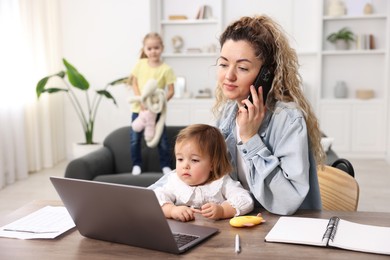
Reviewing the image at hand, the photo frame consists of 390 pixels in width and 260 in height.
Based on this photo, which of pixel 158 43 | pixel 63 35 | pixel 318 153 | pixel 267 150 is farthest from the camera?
pixel 63 35

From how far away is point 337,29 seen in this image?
6.78 meters

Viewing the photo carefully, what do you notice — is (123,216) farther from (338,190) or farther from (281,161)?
(338,190)

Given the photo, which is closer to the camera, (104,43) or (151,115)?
(151,115)

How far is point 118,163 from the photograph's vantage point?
4262 mm

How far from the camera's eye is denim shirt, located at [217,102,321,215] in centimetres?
145

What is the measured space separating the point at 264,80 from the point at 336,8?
5512mm

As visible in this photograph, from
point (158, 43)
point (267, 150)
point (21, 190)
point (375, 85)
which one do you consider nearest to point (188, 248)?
point (267, 150)

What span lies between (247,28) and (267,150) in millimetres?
388

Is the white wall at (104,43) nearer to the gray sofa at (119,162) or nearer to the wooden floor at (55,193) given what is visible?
the wooden floor at (55,193)

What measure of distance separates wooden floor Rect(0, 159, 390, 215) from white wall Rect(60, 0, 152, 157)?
1249 mm

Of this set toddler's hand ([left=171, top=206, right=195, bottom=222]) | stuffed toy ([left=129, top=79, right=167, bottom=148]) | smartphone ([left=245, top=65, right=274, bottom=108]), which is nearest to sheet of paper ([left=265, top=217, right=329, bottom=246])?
toddler's hand ([left=171, top=206, right=195, bottom=222])

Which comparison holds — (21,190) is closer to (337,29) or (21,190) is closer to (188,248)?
(188,248)

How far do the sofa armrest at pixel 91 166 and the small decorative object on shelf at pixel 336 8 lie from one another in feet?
12.9

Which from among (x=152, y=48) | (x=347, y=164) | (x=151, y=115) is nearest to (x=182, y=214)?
(x=347, y=164)
